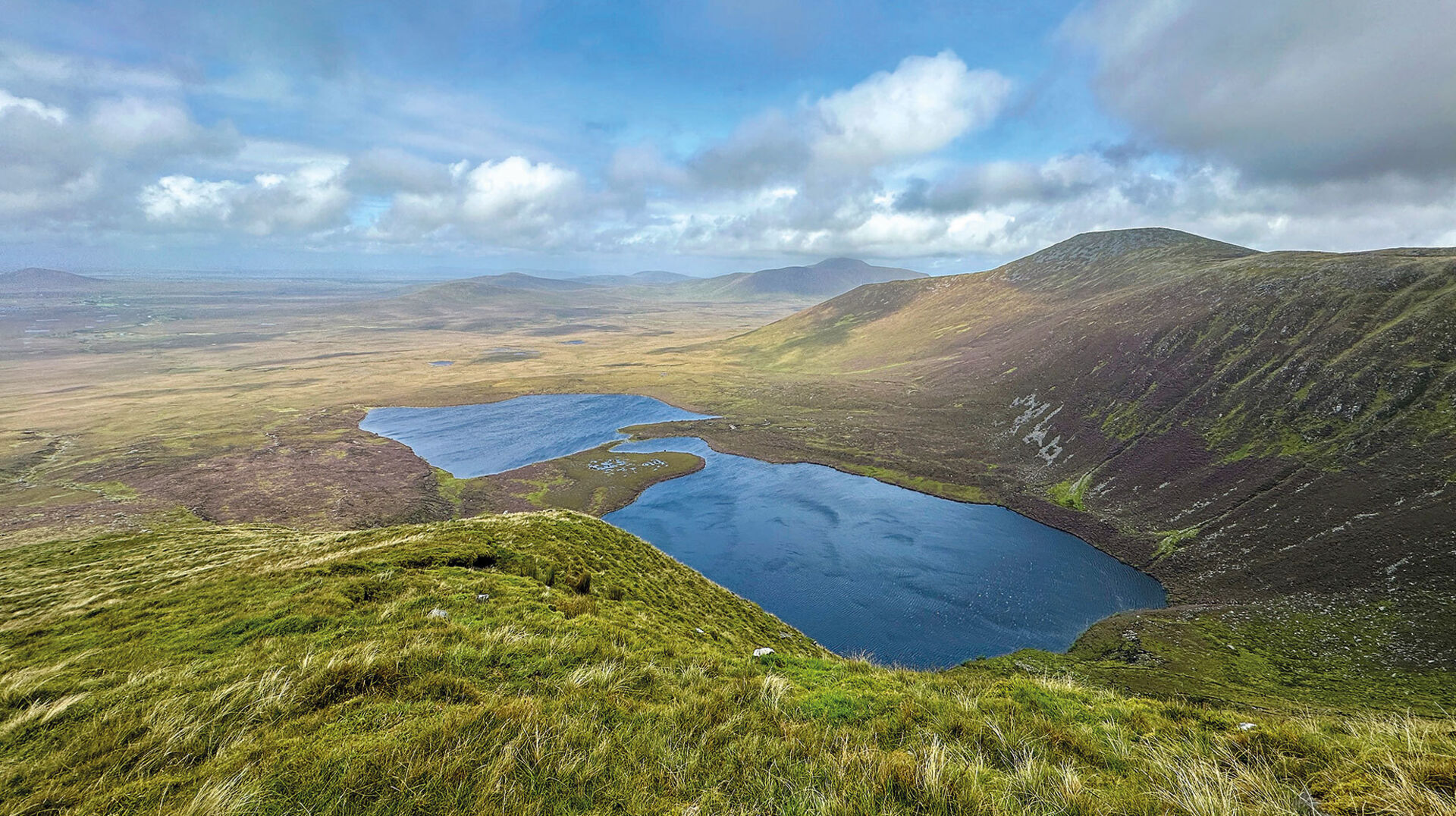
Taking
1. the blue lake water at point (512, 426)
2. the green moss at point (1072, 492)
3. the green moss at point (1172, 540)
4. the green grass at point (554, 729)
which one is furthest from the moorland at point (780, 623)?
the blue lake water at point (512, 426)

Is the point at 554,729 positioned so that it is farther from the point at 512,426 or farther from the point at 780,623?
the point at 512,426

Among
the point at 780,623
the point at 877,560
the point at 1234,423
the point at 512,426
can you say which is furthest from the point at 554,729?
the point at 512,426

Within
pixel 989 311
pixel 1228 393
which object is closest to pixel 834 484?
pixel 1228 393

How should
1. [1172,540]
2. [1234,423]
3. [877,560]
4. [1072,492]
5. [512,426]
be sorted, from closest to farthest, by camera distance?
[1172,540] < [877,560] < [1234,423] < [1072,492] < [512,426]

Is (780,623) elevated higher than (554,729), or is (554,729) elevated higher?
(554,729)

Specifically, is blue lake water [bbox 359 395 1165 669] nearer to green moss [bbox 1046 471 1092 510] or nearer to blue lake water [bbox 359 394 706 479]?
blue lake water [bbox 359 394 706 479]

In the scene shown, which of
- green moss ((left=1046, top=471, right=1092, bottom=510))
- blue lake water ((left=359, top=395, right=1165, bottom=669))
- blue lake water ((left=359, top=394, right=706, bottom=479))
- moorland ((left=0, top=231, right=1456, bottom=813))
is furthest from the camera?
blue lake water ((left=359, top=394, right=706, bottom=479))

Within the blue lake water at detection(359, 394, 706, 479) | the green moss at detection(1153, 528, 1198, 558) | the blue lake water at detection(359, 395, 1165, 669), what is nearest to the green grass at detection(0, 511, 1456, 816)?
the blue lake water at detection(359, 395, 1165, 669)

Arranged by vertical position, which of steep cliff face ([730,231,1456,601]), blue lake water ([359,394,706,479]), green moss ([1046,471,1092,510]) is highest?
steep cliff face ([730,231,1456,601])
